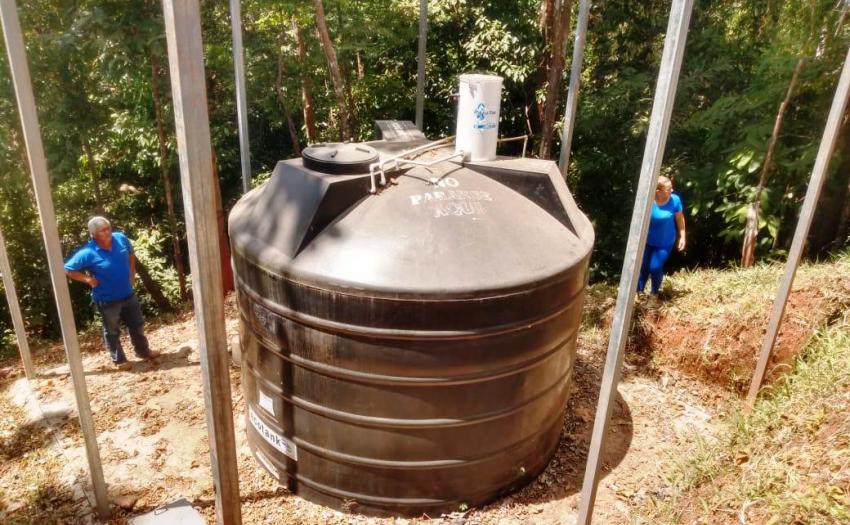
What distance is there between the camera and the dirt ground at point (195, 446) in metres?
4.21

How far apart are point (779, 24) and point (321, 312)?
8833 millimetres

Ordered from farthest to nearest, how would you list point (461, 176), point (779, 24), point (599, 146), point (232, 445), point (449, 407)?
point (599, 146) → point (779, 24) → point (461, 176) → point (449, 407) → point (232, 445)

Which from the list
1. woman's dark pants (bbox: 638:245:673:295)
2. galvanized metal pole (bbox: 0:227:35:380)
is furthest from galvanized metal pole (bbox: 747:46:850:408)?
galvanized metal pole (bbox: 0:227:35:380)

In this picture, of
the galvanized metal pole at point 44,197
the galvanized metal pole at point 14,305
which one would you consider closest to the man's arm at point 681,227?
the galvanized metal pole at point 44,197

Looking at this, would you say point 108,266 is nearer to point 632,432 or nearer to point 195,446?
point 195,446

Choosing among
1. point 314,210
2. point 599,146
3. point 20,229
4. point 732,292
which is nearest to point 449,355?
point 314,210

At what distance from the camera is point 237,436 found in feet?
16.5

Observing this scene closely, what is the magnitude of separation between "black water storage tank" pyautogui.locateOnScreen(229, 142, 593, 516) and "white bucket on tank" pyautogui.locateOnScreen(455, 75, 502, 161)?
0.24 m

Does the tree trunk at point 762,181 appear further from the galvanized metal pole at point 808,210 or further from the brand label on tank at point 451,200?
the brand label on tank at point 451,200

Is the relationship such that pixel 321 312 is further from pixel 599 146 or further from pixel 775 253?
pixel 599 146

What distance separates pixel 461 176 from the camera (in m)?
4.36

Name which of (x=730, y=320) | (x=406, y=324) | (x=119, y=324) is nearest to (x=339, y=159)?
(x=406, y=324)

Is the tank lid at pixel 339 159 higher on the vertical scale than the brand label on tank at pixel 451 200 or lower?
A: higher

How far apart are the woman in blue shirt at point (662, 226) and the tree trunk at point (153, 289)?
8.01 m
